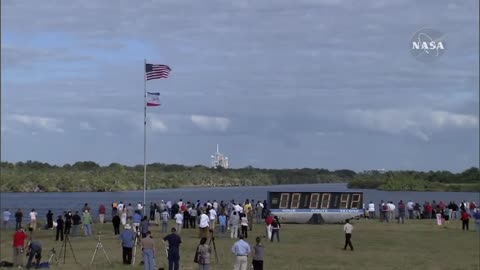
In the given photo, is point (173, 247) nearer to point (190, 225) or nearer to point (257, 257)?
point (257, 257)

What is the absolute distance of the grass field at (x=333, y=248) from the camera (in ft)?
92.9

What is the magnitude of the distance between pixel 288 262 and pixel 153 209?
22494 mm

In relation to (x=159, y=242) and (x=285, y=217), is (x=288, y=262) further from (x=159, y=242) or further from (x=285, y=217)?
(x=285, y=217)

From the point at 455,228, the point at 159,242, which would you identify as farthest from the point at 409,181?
the point at 159,242

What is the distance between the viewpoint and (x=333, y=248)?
34125 mm

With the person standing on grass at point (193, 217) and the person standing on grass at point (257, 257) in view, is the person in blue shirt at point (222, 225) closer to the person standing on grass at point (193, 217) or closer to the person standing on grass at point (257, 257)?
the person standing on grass at point (193, 217)

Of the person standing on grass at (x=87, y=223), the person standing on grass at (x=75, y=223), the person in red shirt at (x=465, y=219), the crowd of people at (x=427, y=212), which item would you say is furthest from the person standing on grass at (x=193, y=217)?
the person in red shirt at (x=465, y=219)

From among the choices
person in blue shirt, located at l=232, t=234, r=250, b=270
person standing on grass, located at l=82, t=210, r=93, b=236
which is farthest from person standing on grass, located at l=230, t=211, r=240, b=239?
person in blue shirt, located at l=232, t=234, r=250, b=270

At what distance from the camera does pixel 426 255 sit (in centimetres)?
3186

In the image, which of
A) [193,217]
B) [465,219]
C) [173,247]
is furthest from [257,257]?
[465,219]

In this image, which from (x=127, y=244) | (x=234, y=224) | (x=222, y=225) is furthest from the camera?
(x=222, y=225)

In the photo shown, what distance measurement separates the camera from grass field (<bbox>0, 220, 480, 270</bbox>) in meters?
28.3

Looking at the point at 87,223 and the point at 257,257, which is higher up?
the point at 87,223

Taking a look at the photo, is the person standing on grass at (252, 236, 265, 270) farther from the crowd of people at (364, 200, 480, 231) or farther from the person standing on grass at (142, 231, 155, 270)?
the crowd of people at (364, 200, 480, 231)
